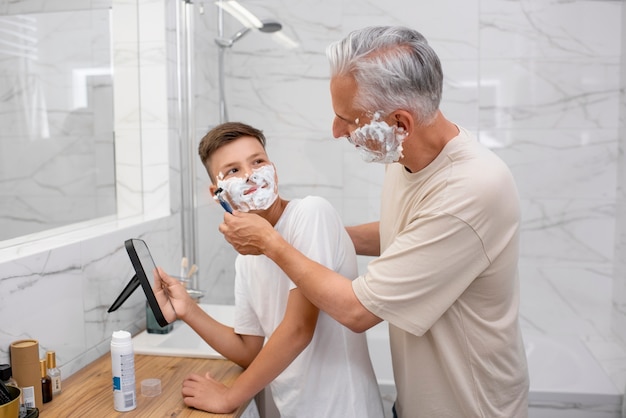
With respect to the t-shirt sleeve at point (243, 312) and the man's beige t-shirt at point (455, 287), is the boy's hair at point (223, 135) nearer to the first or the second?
the t-shirt sleeve at point (243, 312)

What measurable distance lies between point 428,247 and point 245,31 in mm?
1673

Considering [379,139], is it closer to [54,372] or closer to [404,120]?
[404,120]

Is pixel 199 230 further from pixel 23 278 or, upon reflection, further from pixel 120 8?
pixel 23 278

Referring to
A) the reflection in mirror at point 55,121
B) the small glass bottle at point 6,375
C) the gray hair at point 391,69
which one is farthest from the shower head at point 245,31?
the small glass bottle at point 6,375

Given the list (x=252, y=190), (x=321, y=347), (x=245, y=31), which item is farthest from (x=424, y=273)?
(x=245, y=31)

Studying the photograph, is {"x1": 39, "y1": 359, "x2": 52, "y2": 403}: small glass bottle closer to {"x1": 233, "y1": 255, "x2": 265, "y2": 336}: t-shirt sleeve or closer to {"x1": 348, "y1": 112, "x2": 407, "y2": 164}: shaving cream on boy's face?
{"x1": 233, "y1": 255, "x2": 265, "y2": 336}: t-shirt sleeve

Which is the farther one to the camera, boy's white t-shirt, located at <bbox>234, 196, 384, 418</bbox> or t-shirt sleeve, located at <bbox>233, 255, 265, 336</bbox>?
t-shirt sleeve, located at <bbox>233, 255, 265, 336</bbox>

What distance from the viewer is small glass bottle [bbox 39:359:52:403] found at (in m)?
1.21

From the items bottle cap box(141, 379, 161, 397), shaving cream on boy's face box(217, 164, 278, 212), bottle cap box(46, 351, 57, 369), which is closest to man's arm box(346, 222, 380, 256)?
shaving cream on boy's face box(217, 164, 278, 212)

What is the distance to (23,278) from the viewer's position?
122cm

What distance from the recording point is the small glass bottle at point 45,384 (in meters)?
1.21

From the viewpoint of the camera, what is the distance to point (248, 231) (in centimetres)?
115

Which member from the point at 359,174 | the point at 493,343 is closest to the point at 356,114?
the point at 493,343

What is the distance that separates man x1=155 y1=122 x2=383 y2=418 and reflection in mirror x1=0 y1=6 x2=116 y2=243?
53 centimetres
